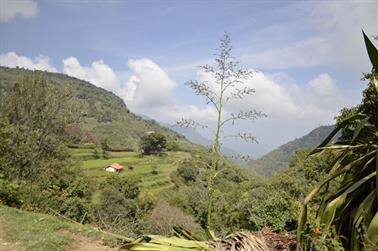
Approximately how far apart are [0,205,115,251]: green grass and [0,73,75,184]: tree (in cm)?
1744

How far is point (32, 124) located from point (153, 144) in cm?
4801

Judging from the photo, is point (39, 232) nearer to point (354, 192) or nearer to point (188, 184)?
point (354, 192)

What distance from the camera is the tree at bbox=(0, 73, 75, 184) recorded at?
25556 mm

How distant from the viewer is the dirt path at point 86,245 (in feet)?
22.5

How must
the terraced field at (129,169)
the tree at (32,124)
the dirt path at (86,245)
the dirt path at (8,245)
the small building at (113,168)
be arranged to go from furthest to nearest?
the small building at (113,168)
the terraced field at (129,169)
the tree at (32,124)
the dirt path at (86,245)
the dirt path at (8,245)

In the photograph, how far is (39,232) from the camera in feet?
24.8

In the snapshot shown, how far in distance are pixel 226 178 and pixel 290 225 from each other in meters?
54.1

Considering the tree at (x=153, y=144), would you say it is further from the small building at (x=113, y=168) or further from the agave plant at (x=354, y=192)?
the agave plant at (x=354, y=192)

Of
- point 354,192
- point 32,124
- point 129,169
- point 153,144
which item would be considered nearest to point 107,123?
point 153,144

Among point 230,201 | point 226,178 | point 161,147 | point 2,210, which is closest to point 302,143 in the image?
point 161,147

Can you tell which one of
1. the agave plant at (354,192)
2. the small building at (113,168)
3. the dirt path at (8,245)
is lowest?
the dirt path at (8,245)

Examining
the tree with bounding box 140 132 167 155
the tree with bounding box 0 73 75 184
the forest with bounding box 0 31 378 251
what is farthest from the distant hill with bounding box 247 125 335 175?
the tree with bounding box 0 73 75 184

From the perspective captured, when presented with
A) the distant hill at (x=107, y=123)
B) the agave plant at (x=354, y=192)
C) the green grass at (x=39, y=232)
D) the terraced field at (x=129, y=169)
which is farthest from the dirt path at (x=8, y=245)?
the distant hill at (x=107, y=123)

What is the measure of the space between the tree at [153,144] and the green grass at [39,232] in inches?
2444
